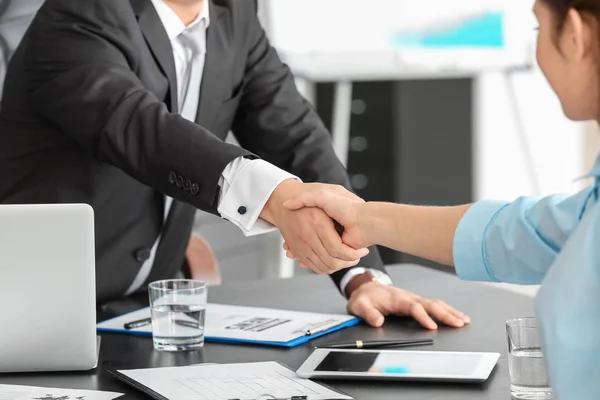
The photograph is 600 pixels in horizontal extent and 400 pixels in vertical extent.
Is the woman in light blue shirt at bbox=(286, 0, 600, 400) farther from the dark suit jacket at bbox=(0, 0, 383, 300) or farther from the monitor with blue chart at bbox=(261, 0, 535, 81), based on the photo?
the monitor with blue chart at bbox=(261, 0, 535, 81)

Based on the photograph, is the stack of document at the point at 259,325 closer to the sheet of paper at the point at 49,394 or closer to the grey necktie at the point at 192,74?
the sheet of paper at the point at 49,394

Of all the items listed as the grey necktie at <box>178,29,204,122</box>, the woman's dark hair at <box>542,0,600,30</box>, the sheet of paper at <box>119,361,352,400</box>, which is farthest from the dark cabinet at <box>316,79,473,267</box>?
Answer: the woman's dark hair at <box>542,0,600,30</box>

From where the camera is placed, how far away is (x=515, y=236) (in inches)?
44.6

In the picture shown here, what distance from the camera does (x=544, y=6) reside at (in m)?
1.05

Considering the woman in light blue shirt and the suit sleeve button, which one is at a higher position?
the woman in light blue shirt

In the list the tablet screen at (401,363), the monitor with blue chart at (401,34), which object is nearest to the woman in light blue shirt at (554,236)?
the tablet screen at (401,363)

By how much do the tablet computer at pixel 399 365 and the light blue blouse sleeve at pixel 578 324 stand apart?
14.5 inches

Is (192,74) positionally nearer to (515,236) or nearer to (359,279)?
(359,279)

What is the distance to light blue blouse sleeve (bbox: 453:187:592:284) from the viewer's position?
1.10 metres

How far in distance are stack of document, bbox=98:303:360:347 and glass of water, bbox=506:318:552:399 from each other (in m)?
0.38

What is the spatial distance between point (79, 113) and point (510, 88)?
2.74 metres

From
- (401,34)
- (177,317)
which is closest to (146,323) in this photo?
(177,317)

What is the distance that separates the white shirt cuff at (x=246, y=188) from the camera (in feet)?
5.34

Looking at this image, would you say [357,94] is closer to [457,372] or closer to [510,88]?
[510,88]
